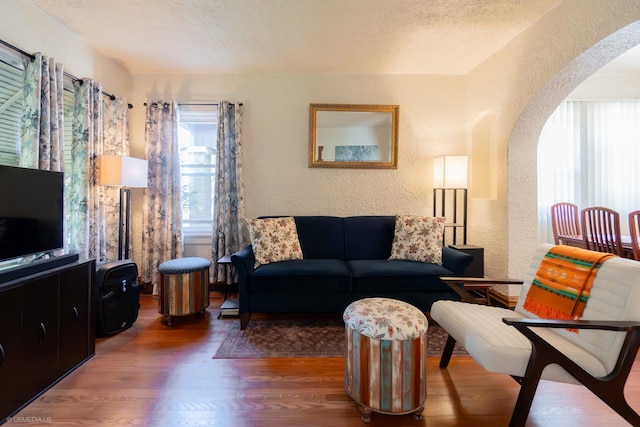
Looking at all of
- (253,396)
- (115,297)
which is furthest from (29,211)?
(253,396)

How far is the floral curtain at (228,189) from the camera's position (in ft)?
10.3

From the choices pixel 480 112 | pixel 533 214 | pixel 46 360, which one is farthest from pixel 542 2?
pixel 46 360

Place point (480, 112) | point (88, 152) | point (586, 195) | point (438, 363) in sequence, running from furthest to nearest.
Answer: point (586, 195), point (480, 112), point (88, 152), point (438, 363)

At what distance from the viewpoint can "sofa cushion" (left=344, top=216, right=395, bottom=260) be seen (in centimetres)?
297

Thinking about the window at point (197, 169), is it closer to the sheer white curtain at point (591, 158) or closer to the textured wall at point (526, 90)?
the textured wall at point (526, 90)

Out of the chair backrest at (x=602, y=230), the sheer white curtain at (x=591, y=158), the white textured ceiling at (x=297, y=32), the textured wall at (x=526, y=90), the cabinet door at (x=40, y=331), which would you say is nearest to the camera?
the cabinet door at (x=40, y=331)

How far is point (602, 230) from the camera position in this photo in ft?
8.92

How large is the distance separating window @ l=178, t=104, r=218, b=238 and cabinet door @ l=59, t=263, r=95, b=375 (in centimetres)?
147

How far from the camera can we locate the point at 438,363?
1.90 metres

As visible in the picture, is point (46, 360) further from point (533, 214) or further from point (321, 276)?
point (533, 214)

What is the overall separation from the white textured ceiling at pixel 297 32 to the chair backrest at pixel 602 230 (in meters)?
1.96

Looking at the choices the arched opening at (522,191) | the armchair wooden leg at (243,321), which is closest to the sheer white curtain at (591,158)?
the arched opening at (522,191)

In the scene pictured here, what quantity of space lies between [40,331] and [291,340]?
1556 millimetres

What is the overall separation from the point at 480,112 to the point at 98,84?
4.04 m
